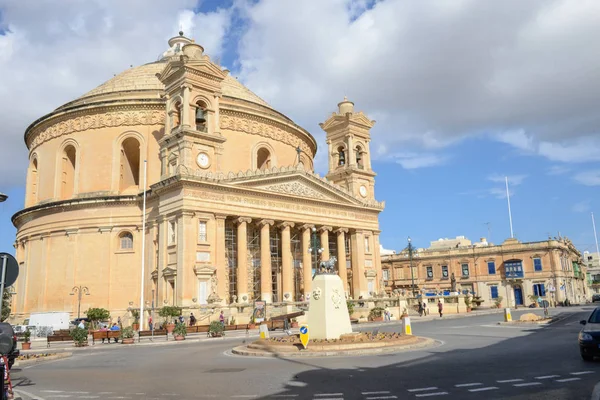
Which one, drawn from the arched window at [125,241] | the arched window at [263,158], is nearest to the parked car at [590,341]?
the arched window at [125,241]

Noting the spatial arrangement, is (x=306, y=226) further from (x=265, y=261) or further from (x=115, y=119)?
(x=115, y=119)

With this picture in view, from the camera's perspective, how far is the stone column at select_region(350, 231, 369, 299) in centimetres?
5075

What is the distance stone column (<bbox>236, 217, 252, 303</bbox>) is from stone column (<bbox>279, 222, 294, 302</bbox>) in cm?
368

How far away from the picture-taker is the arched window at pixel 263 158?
5412 cm

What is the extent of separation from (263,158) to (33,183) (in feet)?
78.4

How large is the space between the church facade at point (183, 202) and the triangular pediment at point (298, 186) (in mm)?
129

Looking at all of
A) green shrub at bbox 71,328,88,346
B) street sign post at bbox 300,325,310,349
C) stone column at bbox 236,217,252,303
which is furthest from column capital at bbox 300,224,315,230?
street sign post at bbox 300,325,310,349

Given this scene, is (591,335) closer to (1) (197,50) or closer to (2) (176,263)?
(2) (176,263)

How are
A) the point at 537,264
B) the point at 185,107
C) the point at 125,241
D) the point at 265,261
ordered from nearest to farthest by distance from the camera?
the point at 185,107 < the point at 265,261 < the point at 125,241 < the point at 537,264

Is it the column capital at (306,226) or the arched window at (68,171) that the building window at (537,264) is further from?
the arched window at (68,171)

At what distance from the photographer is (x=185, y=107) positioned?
41656 mm

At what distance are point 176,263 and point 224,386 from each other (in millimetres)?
27595

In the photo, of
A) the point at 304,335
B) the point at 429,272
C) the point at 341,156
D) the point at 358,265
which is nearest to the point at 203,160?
→ the point at 358,265

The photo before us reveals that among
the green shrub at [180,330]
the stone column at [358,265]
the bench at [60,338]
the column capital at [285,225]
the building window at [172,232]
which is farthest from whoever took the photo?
the stone column at [358,265]
